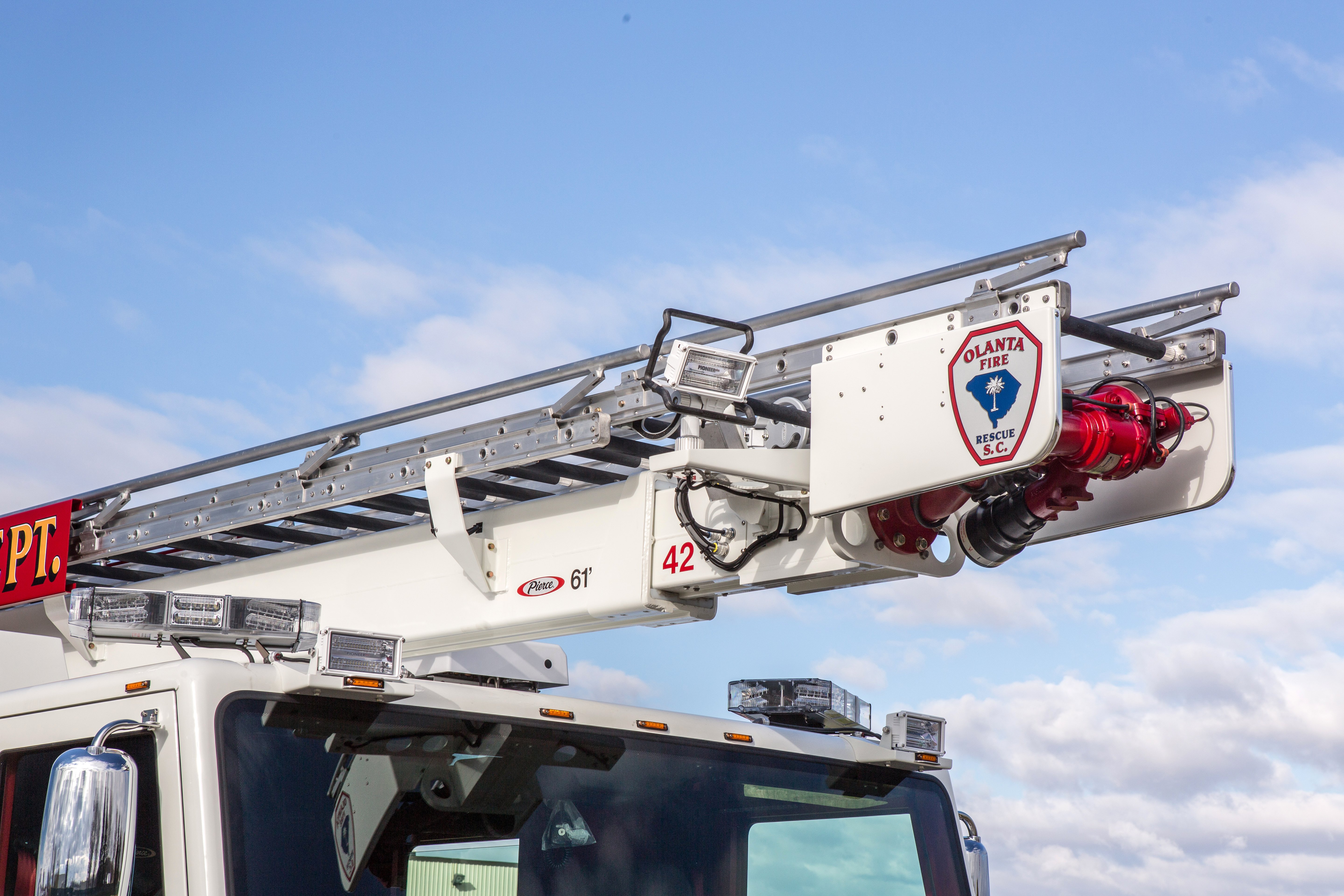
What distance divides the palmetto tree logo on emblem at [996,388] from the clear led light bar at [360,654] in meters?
1.58

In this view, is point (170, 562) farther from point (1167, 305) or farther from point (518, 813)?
point (1167, 305)

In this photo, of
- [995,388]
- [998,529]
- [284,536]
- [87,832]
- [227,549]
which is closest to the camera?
[87,832]

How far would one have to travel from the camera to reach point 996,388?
3.62 metres

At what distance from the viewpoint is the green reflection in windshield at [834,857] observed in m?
4.44

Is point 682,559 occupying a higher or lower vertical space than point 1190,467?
lower

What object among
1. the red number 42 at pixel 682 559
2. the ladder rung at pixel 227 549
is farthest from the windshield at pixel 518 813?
the ladder rung at pixel 227 549

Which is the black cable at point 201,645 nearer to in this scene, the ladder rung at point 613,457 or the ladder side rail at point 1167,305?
the ladder rung at point 613,457

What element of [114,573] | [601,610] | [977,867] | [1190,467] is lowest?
[977,867]

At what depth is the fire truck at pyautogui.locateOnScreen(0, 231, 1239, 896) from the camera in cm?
356

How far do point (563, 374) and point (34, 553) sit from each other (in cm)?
241

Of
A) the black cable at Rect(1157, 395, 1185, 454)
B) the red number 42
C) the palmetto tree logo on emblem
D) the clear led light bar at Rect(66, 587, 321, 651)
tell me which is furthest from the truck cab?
the black cable at Rect(1157, 395, 1185, 454)

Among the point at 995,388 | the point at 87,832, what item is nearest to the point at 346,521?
the point at 87,832

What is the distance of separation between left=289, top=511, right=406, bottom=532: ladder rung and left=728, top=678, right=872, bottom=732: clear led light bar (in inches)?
53.6

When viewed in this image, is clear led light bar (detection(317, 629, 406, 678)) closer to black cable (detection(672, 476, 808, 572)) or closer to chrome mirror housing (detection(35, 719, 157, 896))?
chrome mirror housing (detection(35, 719, 157, 896))
